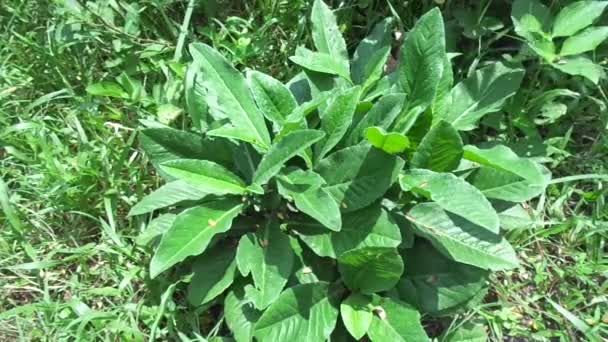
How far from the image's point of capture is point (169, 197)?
204 cm

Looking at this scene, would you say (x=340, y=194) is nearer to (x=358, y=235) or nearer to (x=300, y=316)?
(x=358, y=235)

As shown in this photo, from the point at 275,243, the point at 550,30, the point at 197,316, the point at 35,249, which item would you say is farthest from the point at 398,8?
the point at 35,249

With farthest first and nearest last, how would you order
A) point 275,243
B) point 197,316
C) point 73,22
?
point 73,22, point 197,316, point 275,243

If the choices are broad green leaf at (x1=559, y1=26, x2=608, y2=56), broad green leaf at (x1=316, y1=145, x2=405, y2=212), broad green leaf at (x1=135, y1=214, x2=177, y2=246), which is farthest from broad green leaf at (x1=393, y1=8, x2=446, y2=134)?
broad green leaf at (x1=135, y1=214, x2=177, y2=246)

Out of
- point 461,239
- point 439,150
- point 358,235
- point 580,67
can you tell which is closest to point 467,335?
point 461,239

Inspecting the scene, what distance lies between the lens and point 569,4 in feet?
7.35

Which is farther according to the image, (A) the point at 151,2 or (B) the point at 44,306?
(A) the point at 151,2

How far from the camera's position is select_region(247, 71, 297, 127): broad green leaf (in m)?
1.98

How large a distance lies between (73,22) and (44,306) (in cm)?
104

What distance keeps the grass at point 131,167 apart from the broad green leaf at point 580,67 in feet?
0.74

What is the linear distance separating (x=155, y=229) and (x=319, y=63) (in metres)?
0.70

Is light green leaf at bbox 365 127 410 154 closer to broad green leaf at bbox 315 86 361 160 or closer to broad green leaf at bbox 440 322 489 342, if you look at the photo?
broad green leaf at bbox 315 86 361 160

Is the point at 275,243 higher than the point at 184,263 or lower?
higher

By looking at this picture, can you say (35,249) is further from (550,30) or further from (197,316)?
(550,30)
